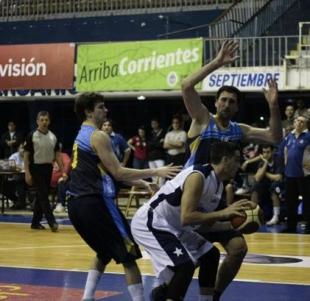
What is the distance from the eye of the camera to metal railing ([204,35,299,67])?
20.3 m

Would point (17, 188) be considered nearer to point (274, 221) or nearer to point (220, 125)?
point (274, 221)

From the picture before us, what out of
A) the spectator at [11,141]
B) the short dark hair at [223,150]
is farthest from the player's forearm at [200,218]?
the spectator at [11,141]

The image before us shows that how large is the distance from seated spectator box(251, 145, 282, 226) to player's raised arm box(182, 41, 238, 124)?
320 inches

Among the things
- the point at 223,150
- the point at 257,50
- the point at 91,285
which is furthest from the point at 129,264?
the point at 257,50

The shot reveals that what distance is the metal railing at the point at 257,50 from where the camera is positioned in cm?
2028

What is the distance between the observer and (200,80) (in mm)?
6980

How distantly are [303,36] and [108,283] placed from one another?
14260mm

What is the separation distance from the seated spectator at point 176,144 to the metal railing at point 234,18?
22.4 feet

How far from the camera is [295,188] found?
14164 millimetres

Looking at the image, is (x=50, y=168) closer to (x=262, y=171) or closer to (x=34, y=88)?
(x=262, y=171)

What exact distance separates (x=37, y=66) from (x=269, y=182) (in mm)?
8717

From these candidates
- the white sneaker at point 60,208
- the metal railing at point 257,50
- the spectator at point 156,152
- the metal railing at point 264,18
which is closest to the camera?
the white sneaker at point 60,208

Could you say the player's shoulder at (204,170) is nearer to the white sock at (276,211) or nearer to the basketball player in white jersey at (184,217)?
the basketball player in white jersey at (184,217)

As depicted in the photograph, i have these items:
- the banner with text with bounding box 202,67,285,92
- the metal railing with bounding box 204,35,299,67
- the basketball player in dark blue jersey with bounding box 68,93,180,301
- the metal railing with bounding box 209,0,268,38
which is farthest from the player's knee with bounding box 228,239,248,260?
the metal railing with bounding box 209,0,268,38
